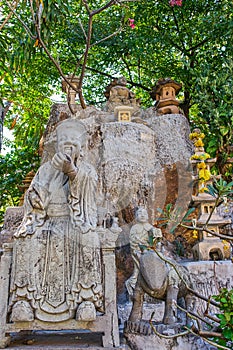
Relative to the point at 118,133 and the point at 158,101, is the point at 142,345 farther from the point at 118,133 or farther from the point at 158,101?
the point at 158,101

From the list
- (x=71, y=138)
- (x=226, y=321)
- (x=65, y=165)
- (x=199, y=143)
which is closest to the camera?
(x=226, y=321)

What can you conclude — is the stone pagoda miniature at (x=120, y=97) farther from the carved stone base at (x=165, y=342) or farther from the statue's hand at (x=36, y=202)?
the carved stone base at (x=165, y=342)

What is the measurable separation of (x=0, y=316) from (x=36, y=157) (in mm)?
7331

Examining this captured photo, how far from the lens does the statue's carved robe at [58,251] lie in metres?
2.95

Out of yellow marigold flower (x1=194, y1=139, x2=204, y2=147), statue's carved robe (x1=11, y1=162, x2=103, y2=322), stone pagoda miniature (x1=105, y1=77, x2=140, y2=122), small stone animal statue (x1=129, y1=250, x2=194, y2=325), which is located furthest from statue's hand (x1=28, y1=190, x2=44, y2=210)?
stone pagoda miniature (x1=105, y1=77, x2=140, y2=122)

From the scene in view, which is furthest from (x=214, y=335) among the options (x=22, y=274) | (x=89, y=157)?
(x=89, y=157)

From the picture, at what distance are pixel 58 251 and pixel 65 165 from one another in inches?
29.9

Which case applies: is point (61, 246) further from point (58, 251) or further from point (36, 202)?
point (36, 202)

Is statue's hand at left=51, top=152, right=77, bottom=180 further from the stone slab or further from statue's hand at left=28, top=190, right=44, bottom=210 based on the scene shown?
the stone slab

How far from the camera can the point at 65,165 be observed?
128 inches

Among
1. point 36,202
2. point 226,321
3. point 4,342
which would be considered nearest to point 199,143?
point 36,202

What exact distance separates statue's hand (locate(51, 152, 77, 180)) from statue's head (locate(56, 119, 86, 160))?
0.51 feet

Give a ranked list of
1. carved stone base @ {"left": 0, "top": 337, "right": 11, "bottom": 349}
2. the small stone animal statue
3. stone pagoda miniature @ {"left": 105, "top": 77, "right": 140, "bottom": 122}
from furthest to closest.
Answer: stone pagoda miniature @ {"left": 105, "top": 77, "right": 140, "bottom": 122}, the small stone animal statue, carved stone base @ {"left": 0, "top": 337, "right": 11, "bottom": 349}

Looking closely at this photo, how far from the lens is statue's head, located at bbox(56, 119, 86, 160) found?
347cm
